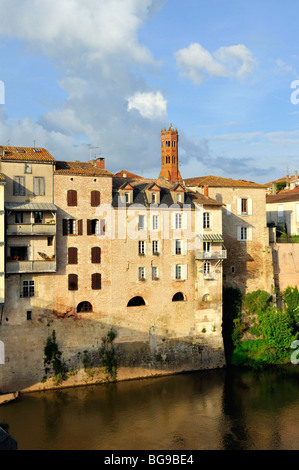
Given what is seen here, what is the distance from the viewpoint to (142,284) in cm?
4634

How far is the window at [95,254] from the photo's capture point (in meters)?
44.7

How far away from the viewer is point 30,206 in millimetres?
41906

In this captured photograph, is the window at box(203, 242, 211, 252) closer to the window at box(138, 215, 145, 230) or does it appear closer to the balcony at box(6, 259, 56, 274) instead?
the window at box(138, 215, 145, 230)

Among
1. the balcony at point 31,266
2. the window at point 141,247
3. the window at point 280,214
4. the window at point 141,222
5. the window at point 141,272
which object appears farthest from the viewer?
the window at point 280,214

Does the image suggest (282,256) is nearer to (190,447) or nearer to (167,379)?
(167,379)

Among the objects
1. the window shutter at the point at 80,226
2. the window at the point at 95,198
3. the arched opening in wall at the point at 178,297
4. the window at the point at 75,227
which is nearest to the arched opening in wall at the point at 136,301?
the arched opening in wall at the point at 178,297

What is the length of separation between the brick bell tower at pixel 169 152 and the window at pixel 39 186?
61025 mm

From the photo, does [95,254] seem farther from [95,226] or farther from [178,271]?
[178,271]

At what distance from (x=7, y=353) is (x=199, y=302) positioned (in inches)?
703

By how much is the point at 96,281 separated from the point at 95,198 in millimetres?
7251

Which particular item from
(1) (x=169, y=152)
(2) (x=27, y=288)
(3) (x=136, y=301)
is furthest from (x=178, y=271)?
(1) (x=169, y=152)

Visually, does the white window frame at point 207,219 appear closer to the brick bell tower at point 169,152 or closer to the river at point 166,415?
the river at point 166,415

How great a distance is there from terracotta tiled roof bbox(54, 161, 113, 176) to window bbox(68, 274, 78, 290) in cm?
880

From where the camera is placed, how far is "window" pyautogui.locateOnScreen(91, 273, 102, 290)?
4456cm
